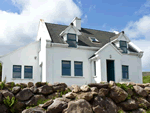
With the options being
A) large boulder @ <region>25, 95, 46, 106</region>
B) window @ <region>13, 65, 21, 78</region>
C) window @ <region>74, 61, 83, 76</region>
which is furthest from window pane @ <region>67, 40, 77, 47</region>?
large boulder @ <region>25, 95, 46, 106</region>

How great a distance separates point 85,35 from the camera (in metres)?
23.6

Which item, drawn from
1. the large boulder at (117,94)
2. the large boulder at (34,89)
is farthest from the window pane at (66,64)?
the large boulder at (117,94)

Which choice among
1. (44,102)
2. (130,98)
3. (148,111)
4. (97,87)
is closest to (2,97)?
(44,102)

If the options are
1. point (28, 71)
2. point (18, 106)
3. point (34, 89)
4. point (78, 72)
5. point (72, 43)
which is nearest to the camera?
point (18, 106)

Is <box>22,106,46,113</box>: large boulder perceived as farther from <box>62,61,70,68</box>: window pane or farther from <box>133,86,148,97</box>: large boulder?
<box>62,61,70,68</box>: window pane

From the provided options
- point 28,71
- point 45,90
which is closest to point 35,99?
point 45,90

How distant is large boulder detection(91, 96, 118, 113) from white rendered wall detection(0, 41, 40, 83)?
1033cm

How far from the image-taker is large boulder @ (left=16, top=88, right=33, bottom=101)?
12023mm

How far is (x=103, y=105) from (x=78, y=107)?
201 cm

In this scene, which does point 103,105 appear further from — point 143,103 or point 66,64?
point 66,64

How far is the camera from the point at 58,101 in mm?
11336

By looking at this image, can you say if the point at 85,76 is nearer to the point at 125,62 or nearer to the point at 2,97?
the point at 125,62

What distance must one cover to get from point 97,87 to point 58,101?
3036 millimetres

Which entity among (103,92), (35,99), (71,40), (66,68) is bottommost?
(35,99)
